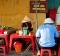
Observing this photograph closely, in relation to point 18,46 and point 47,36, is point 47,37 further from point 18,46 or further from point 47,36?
point 18,46

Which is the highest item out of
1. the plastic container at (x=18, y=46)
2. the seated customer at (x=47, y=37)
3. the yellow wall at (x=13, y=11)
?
the yellow wall at (x=13, y=11)

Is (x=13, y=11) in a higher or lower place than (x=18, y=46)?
higher

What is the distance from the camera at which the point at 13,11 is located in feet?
31.3

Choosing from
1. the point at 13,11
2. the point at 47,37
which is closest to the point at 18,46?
the point at 47,37

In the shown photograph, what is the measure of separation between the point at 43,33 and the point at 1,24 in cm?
321

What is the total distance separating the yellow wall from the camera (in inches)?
372

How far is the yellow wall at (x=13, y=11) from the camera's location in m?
9.45

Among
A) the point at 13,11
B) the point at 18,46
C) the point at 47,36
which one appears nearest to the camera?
the point at 47,36

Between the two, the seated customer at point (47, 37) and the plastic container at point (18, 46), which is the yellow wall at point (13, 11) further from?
the seated customer at point (47, 37)

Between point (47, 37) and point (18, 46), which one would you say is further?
point (18, 46)

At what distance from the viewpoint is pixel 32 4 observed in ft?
30.8

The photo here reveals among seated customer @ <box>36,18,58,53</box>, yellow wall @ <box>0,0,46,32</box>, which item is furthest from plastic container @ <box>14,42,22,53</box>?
yellow wall @ <box>0,0,46,32</box>

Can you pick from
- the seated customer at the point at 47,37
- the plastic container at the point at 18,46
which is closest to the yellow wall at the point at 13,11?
the plastic container at the point at 18,46

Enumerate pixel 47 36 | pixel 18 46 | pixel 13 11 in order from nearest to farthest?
pixel 47 36, pixel 18 46, pixel 13 11
